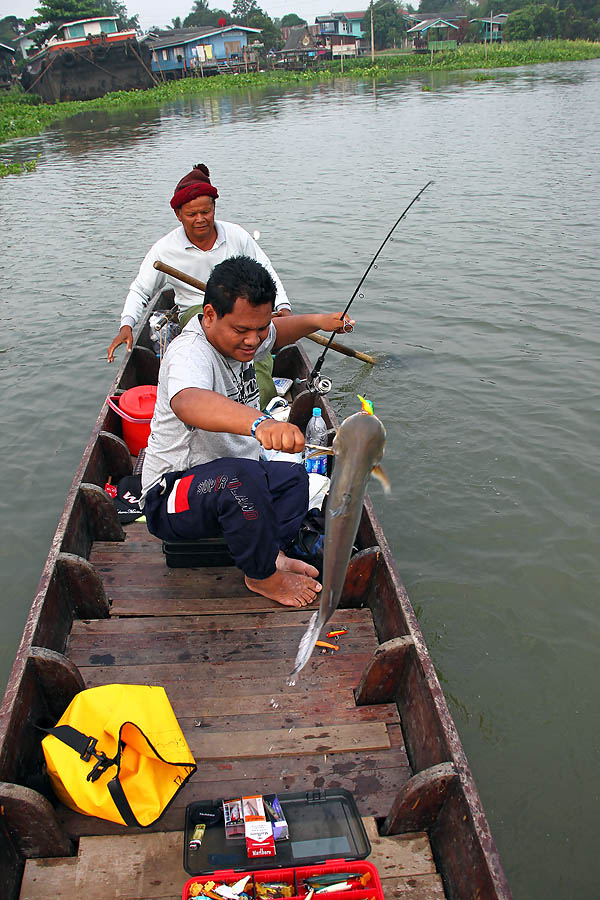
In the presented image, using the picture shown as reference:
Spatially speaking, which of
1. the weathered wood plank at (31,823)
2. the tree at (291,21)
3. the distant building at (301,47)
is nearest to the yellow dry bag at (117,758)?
the weathered wood plank at (31,823)

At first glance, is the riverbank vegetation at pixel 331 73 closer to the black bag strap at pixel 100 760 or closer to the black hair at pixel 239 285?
the black hair at pixel 239 285

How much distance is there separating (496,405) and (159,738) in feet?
19.1

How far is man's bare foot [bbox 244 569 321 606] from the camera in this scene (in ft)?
12.5

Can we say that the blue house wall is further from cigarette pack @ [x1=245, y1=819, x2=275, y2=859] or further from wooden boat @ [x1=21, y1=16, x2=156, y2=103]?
cigarette pack @ [x1=245, y1=819, x2=275, y2=859]

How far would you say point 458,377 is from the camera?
7984 mm

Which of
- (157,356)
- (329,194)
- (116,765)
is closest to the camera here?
(116,765)

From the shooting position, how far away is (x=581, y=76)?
38281mm

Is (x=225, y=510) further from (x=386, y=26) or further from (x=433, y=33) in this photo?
(x=386, y=26)

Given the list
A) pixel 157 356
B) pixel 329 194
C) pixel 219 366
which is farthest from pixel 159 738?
pixel 329 194

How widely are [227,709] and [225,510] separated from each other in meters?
1.02

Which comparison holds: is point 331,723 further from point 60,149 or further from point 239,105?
point 239,105

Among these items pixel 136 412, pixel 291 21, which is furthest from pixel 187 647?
pixel 291 21

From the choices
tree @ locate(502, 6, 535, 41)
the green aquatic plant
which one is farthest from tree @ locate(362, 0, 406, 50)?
the green aquatic plant

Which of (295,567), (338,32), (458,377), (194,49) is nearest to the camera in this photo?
(295,567)
